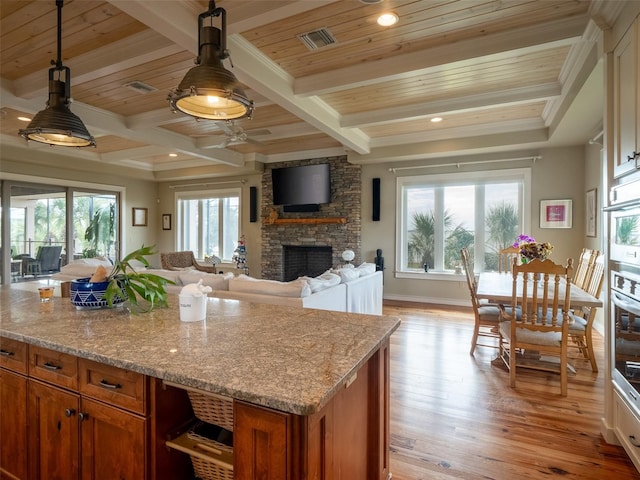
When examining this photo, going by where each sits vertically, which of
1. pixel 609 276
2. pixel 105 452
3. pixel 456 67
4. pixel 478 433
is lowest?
pixel 478 433

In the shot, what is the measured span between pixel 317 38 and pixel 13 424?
3113 millimetres

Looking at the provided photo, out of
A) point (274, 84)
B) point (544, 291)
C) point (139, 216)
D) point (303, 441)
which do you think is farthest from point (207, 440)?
point (139, 216)

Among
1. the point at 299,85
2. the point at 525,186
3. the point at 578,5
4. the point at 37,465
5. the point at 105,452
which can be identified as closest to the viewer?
the point at 105,452

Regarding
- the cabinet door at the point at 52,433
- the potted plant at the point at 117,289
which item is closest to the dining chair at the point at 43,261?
the potted plant at the point at 117,289

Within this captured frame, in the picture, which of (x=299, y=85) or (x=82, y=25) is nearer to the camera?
(x=82, y=25)

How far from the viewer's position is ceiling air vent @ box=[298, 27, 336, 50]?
2709 millimetres

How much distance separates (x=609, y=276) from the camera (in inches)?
81.3

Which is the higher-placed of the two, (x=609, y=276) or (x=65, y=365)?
(x=609, y=276)

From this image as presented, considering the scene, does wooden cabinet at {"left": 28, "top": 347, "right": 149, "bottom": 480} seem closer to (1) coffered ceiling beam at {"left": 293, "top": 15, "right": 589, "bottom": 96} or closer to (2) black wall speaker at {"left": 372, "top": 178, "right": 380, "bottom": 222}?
(1) coffered ceiling beam at {"left": 293, "top": 15, "right": 589, "bottom": 96}

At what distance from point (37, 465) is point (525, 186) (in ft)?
20.7

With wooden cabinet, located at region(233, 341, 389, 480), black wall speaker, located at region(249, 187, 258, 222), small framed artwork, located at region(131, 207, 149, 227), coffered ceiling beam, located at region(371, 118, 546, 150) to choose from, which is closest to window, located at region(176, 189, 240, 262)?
black wall speaker, located at region(249, 187, 258, 222)

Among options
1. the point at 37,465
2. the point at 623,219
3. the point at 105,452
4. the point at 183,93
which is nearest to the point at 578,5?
the point at 623,219

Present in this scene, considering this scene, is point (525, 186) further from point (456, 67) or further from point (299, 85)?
point (299, 85)

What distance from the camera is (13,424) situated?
59.9 inches
